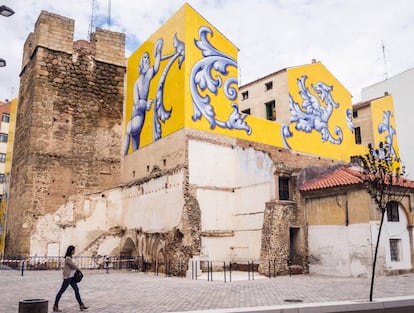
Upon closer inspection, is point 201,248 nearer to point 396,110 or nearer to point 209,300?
point 209,300

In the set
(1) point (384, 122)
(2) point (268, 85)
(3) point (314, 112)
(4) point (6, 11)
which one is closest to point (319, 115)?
(3) point (314, 112)

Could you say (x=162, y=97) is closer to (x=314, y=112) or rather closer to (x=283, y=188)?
(x=283, y=188)

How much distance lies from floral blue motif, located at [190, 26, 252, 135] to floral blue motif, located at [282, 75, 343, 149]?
14.6 ft

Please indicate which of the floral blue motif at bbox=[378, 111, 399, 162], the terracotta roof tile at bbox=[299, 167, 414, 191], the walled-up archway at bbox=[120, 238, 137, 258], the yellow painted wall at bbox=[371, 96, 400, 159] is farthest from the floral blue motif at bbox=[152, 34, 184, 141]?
the floral blue motif at bbox=[378, 111, 399, 162]

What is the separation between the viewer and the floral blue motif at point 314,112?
26.7 meters

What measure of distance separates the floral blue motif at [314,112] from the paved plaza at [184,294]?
13.1 metres

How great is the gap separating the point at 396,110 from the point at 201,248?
3213 centimetres

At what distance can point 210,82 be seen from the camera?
72.3ft

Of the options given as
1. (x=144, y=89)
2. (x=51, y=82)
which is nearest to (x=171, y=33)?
(x=144, y=89)

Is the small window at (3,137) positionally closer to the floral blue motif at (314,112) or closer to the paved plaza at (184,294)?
the floral blue motif at (314,112)

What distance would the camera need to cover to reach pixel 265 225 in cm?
1897

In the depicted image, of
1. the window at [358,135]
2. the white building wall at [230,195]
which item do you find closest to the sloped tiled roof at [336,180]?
the white building wall at [230,195]

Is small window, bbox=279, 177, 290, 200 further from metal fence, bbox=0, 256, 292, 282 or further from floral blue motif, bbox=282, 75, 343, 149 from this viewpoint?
floral blue motif, bbox=282, 75, 343, 149

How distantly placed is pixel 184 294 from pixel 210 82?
1307 cm
